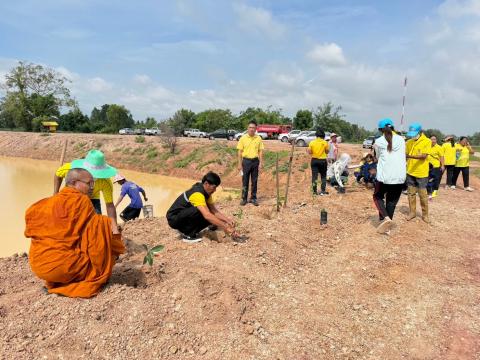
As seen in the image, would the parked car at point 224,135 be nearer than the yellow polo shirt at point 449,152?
No

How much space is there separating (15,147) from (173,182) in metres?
21.1

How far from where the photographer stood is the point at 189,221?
4555mm

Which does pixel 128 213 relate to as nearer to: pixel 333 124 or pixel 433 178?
pixel 433 178

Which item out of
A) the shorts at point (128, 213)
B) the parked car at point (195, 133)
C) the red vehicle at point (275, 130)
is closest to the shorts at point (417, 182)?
the shorts at point (128, 213)

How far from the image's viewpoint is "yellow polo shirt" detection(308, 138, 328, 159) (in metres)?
7.47

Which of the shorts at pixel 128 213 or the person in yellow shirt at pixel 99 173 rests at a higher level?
the person in yellow shirt at pixel 99 173

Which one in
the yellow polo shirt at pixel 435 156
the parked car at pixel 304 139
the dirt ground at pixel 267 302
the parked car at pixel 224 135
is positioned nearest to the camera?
the dirt ground at pixel 267 302

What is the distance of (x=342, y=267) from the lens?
14.4 ft

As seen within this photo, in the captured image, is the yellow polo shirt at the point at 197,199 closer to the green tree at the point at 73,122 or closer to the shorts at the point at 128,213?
the shorts at the point at 128,213

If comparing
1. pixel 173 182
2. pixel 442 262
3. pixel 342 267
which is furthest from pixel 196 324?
pixel 173 182

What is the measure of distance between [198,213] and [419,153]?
11.7 feet

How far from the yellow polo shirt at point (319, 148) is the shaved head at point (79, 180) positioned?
5185mm

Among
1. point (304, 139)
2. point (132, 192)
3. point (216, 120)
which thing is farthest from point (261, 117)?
point (132, 192)

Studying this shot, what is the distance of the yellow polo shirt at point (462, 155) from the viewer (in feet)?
30.6
